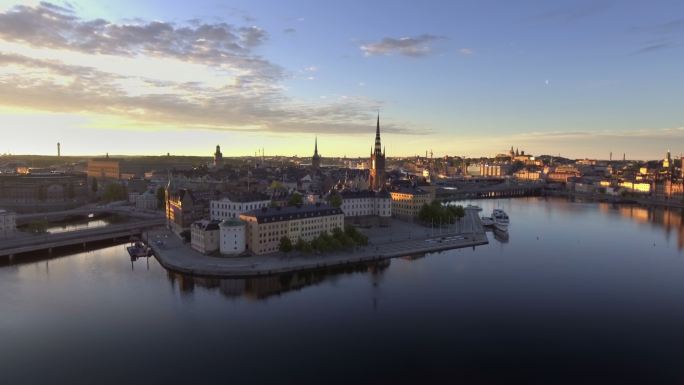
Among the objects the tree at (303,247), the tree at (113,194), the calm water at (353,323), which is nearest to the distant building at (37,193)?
the tree at (113,194)

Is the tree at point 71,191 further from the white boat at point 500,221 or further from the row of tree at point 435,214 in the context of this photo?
the white boat at point 500,221

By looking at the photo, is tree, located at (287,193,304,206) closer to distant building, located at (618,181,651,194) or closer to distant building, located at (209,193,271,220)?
distant building, located at (209,193,271,220)

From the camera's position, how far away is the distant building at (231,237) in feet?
109

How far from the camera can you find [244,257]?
107 ft

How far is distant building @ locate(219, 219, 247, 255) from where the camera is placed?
3325cm

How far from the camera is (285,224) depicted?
116 ft

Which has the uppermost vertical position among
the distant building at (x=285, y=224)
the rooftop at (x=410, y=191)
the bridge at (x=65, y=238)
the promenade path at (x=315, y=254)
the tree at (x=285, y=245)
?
the rooftop at (x=410, y=191)

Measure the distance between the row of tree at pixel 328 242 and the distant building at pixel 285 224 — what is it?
112cm

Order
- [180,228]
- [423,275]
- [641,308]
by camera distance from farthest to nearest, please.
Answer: [180,228] → [423,275] → [641,308]

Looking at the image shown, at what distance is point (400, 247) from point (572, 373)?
20.7m

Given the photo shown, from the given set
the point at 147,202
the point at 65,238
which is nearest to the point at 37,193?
the point at 147,202

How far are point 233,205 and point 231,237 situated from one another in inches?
376

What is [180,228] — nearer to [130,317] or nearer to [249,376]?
[130,317]

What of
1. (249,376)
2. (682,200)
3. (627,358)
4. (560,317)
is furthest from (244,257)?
(682,200)
